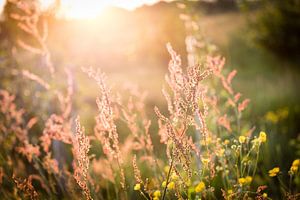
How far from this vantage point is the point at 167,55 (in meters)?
12.1

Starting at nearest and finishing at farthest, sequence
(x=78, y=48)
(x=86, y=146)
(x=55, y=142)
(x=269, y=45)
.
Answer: (x=86, y=146) < (x=55, y=142) < (x=78, y=48) < (x=269, y=45)

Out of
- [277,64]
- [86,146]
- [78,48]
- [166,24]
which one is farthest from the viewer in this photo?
[277,64]

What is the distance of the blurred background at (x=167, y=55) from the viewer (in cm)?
576

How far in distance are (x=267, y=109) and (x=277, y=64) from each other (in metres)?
5.60

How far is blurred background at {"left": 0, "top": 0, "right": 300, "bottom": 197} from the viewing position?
5.76 metres

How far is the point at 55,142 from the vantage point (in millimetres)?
5152

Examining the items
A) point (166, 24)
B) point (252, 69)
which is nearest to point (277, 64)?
point (252, 69)

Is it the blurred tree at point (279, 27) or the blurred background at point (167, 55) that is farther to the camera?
the blurred tree at point (279, 27)

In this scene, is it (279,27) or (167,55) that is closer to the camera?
(279,27)

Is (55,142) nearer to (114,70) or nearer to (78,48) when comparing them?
(78,48)

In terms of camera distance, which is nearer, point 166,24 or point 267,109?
point 267,109

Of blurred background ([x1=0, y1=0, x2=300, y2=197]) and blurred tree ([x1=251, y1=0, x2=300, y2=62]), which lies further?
blurred tree ([x1=251, y1=0, x2=300, y2=62])

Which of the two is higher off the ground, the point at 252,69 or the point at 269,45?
the point at 269,45

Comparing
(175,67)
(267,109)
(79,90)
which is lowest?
(267,109)
